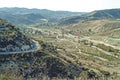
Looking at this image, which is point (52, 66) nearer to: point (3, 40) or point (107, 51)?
point (3, 40)

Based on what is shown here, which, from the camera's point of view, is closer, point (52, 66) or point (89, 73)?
point (52, 66)

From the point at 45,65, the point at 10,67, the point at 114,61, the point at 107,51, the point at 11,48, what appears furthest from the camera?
the point at 107,51

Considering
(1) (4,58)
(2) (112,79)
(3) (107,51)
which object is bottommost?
(3) (107,51)

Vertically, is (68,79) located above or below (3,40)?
below

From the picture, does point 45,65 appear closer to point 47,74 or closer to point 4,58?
point 47,74

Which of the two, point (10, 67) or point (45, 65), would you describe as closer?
point (10, 67)

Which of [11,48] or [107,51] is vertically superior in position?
[11,48]

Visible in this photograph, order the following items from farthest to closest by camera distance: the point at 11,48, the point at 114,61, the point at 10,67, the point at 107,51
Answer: the point at 107,51 → the point at 114,61 → the point at 11,48 → the point at 10,67

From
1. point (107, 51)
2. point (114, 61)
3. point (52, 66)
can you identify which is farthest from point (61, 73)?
point (107, 51)

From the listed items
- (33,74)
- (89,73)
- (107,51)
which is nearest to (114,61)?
(107,51)
